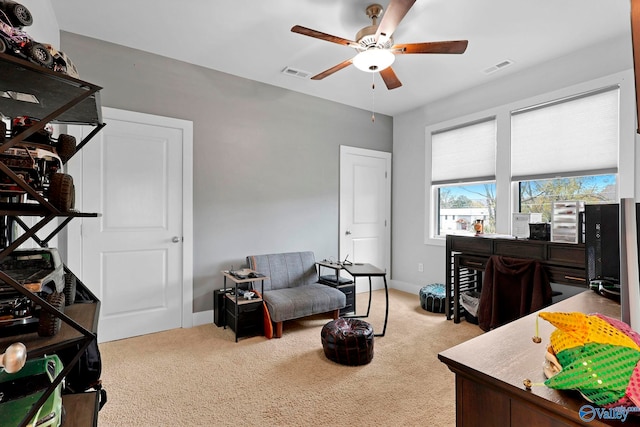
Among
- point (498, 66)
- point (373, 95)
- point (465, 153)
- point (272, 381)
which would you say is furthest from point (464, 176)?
point (272, 381)

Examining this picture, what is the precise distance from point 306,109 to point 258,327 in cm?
269

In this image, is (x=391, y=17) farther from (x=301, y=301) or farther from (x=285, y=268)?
(x=285, y=268)

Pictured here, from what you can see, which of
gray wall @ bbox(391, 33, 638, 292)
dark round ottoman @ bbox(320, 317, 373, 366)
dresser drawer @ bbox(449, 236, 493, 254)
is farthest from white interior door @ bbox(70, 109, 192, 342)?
gray wall @ bbox(391, 33, 638, 292)

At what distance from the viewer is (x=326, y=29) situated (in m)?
2.71

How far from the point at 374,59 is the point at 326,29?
62 cm

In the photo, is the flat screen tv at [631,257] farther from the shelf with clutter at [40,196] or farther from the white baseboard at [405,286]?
the white baseboard at [405,286]

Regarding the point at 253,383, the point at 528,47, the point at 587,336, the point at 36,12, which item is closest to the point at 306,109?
the point at 528,47

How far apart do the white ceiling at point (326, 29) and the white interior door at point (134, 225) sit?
76 cm

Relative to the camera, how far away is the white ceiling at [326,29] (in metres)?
2.42

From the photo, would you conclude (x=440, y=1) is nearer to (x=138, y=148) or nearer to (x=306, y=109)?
(x=306, y=109)

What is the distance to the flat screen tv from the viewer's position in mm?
776

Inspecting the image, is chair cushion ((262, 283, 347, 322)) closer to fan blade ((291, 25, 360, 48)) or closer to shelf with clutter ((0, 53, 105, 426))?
shelf with clutter ((0, 53, 105, 426))

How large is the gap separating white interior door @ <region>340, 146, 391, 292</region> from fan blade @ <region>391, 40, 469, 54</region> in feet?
7.03

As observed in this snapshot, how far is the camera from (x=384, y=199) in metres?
4.93
